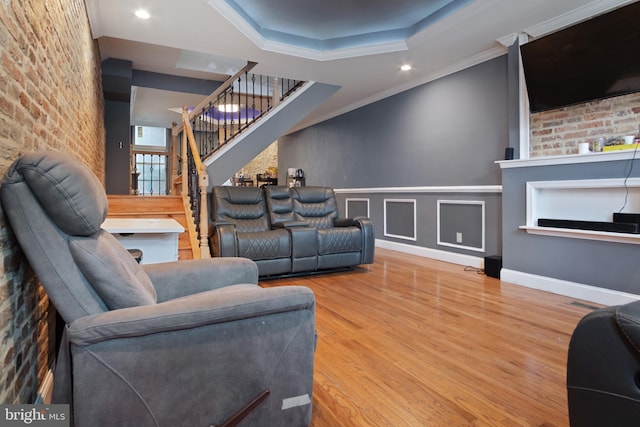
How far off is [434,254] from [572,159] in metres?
2.23

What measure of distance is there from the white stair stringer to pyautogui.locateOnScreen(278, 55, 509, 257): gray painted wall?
116 centimetres

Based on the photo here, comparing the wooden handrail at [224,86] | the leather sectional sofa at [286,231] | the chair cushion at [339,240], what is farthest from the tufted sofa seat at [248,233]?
the wooden handrail at [224,86]

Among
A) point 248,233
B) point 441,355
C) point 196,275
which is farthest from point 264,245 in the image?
point 441,355

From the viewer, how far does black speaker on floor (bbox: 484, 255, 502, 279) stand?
3.93m

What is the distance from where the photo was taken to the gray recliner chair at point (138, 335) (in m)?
1.00

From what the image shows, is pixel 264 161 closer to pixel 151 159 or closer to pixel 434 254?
pixel 151 159

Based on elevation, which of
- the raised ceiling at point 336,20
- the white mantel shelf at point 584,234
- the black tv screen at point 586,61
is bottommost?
the white mantel shelf at point 584,234

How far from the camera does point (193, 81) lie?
→ 7254 mm

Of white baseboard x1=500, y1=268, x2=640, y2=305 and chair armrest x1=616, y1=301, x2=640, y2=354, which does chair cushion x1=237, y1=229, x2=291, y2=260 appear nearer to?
white baseboard x1=500, y1=268, x2=640, y2=305

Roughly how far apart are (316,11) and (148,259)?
327cm

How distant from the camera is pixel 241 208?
4.41 metres

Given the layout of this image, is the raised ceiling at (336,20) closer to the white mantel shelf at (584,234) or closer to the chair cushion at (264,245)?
the chair cushion at (264,245)

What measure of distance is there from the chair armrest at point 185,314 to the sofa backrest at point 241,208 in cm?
310

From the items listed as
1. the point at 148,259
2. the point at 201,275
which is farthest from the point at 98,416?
the point at 148,259
